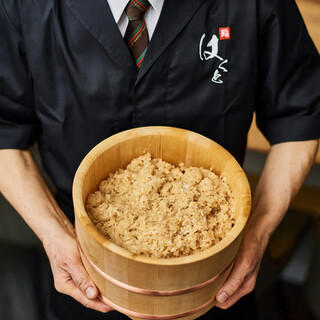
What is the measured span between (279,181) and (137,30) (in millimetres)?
676

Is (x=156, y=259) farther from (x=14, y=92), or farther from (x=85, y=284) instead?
(x=14, y=92)

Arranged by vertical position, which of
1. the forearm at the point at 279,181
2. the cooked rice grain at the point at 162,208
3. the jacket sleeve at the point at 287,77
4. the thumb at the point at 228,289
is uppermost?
the jacket sleeve at the point at 287,77

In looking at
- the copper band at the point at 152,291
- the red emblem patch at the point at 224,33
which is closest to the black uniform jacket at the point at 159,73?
the red emblem patch at the point at 224,33

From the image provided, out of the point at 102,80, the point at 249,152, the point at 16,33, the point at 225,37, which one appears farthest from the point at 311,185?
the point at 16,33

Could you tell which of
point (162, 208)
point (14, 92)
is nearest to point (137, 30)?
point (14, 92)

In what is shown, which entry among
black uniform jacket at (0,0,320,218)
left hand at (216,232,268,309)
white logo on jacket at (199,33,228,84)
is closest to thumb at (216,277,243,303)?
left hand at (216,232,268,309)

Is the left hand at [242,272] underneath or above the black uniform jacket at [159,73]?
underneath

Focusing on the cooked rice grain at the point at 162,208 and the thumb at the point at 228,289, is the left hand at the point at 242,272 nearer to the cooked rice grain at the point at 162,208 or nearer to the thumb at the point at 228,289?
the thumb at the point at 228,289

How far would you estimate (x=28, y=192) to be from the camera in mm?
1543

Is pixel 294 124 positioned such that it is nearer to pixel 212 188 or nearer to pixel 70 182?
pixel 212 188

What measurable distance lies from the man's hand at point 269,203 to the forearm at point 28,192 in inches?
21.5

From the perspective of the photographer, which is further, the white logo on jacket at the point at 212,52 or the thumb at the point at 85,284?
the white logo on jacket at the point at 212,52

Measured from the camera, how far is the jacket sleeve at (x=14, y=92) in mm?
1416

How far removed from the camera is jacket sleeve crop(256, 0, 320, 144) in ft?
4.72
